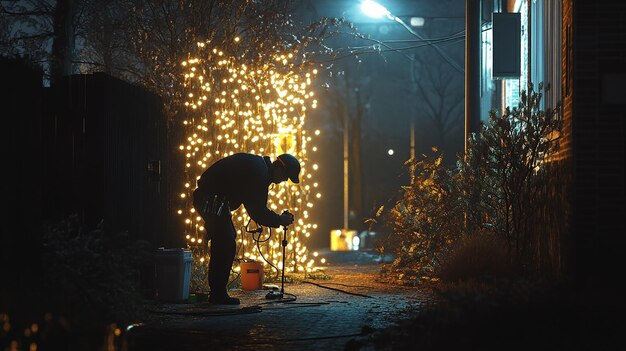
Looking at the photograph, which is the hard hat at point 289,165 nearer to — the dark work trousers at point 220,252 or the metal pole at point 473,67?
the dark work trousers at point 220,252

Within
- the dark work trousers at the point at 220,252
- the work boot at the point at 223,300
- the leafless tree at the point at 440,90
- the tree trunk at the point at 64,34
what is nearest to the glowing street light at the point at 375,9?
the tree trunk at the point at 64,34

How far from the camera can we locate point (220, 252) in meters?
12.7

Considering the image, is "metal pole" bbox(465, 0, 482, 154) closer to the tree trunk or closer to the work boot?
the work boot

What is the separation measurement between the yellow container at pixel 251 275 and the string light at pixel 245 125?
5.75ft

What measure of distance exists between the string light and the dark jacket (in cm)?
389

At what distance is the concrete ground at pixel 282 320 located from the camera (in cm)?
944

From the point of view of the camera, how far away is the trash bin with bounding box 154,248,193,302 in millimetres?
12953

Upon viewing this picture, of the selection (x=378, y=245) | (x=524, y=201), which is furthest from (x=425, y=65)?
(x=524, y=201)

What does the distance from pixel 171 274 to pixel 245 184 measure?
1.58 m

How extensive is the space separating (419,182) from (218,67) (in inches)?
159

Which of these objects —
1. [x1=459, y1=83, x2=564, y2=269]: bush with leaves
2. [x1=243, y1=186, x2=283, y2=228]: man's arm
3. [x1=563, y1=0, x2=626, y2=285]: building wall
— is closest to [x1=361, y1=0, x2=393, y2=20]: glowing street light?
[x1=459, y1=83, x2=564, y2=269]: bush with leaves

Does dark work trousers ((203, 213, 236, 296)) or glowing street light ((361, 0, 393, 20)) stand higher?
glowing street light ((361, 0, 393, 20))

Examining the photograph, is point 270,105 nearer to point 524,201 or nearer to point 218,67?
point 218,67

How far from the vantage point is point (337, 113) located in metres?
62.8
